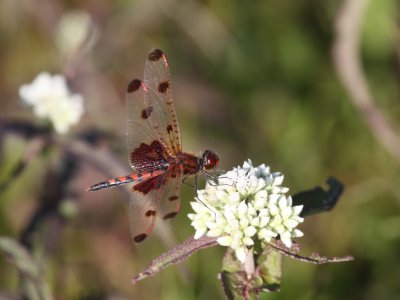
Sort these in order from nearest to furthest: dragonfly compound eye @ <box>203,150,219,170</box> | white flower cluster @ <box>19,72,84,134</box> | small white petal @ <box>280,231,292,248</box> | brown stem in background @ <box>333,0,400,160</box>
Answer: small white petal @ <box>280,231,292,248</box>, dragonfly compound eye @ <box>203,150,219,170</box>, white flower cluster @ <box>19,72,84,134</box>, brown stem in background @ <box>333,0,400,160</box>

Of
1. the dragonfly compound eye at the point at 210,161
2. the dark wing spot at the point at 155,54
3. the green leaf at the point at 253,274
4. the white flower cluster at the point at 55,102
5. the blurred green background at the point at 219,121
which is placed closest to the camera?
the green leaf at the point at 253,274

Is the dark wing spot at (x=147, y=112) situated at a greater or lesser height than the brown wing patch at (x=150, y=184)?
greater

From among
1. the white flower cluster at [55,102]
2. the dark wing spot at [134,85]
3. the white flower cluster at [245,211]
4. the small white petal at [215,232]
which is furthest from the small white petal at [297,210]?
the white flower cluster at [55,102]

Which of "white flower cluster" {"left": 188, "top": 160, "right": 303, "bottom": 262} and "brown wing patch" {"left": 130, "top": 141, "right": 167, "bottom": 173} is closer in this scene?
"white flower cluster" {"left": 188, "top": 160, "right": 303, "bottom": 262}

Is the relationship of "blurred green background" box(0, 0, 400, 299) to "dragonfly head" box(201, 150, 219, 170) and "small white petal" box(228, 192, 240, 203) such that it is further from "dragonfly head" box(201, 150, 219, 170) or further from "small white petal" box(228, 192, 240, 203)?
"small white petal" box(228, 192, 240, 203)

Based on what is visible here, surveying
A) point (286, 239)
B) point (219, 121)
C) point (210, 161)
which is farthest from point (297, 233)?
point (219, 121)

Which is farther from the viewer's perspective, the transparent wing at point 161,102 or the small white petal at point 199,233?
the transparent wing at point 161,102

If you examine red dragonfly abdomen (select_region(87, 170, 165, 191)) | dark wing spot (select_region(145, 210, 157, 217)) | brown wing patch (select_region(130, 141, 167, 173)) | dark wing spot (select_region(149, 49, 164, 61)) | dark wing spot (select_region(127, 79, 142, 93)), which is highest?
dark wing spot (select_region(149, 49, 164, 61))

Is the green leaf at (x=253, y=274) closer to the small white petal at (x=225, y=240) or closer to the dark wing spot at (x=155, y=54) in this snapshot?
the small white petal at (x=225, y=240)

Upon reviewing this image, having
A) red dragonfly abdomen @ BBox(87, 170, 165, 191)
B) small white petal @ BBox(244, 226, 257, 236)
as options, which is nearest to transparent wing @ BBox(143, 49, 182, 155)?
red dragonfly abdomen @ BBox(87, 170, 165, 191)
